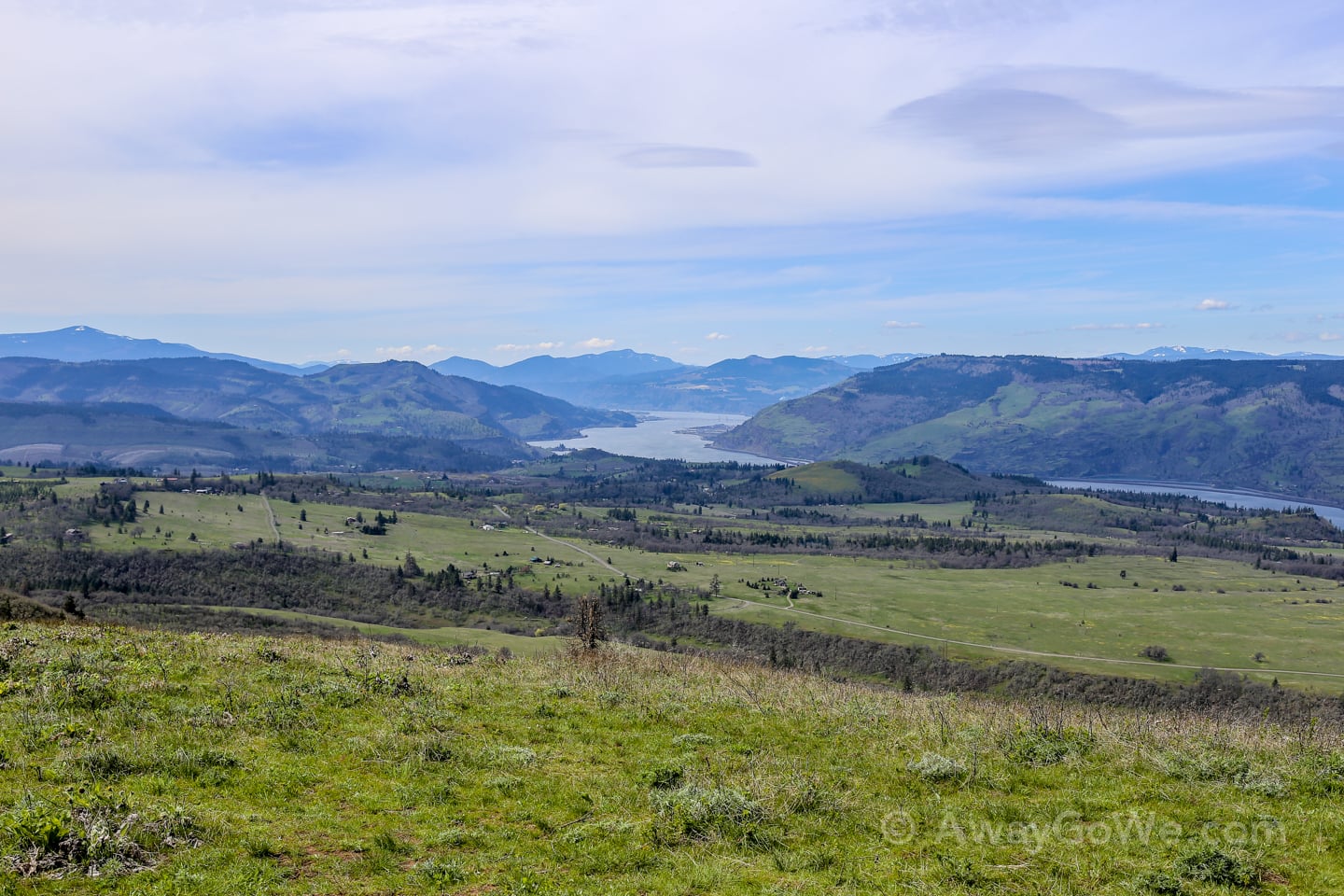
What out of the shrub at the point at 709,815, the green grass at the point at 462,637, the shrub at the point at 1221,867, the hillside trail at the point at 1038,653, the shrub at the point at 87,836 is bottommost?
the hillside trail at the point at 1038,653

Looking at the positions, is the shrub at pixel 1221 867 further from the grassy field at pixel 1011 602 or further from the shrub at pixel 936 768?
the grassy field at pixel 1011 602

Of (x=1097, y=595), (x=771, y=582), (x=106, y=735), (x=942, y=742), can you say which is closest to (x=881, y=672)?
(x=771, y=582)

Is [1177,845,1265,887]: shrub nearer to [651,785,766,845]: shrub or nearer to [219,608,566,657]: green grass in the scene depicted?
[651,785,766,845]: shrub

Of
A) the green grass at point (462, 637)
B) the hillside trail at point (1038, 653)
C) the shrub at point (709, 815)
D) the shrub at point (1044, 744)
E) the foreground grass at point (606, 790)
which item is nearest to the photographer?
the foreground grass at point (606, 790)

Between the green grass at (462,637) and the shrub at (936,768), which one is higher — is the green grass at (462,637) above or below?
below

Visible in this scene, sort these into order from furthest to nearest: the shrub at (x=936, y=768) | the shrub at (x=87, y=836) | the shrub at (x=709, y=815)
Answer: the shrub at (x=936, y=768) → the shrub at (x=709, y=815) → the shrub at (x=87, y=836)

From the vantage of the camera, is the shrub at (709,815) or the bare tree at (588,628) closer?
the shrub at (709,815)

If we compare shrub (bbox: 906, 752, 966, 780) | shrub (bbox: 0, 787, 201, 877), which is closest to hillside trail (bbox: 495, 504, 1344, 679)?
shrub (bbox: 906, 752, 966, 780)

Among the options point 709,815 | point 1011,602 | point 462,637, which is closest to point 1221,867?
point 709,815

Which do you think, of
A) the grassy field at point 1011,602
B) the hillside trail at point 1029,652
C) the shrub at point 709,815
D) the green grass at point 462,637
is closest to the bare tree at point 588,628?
the shrub at point 709,815
